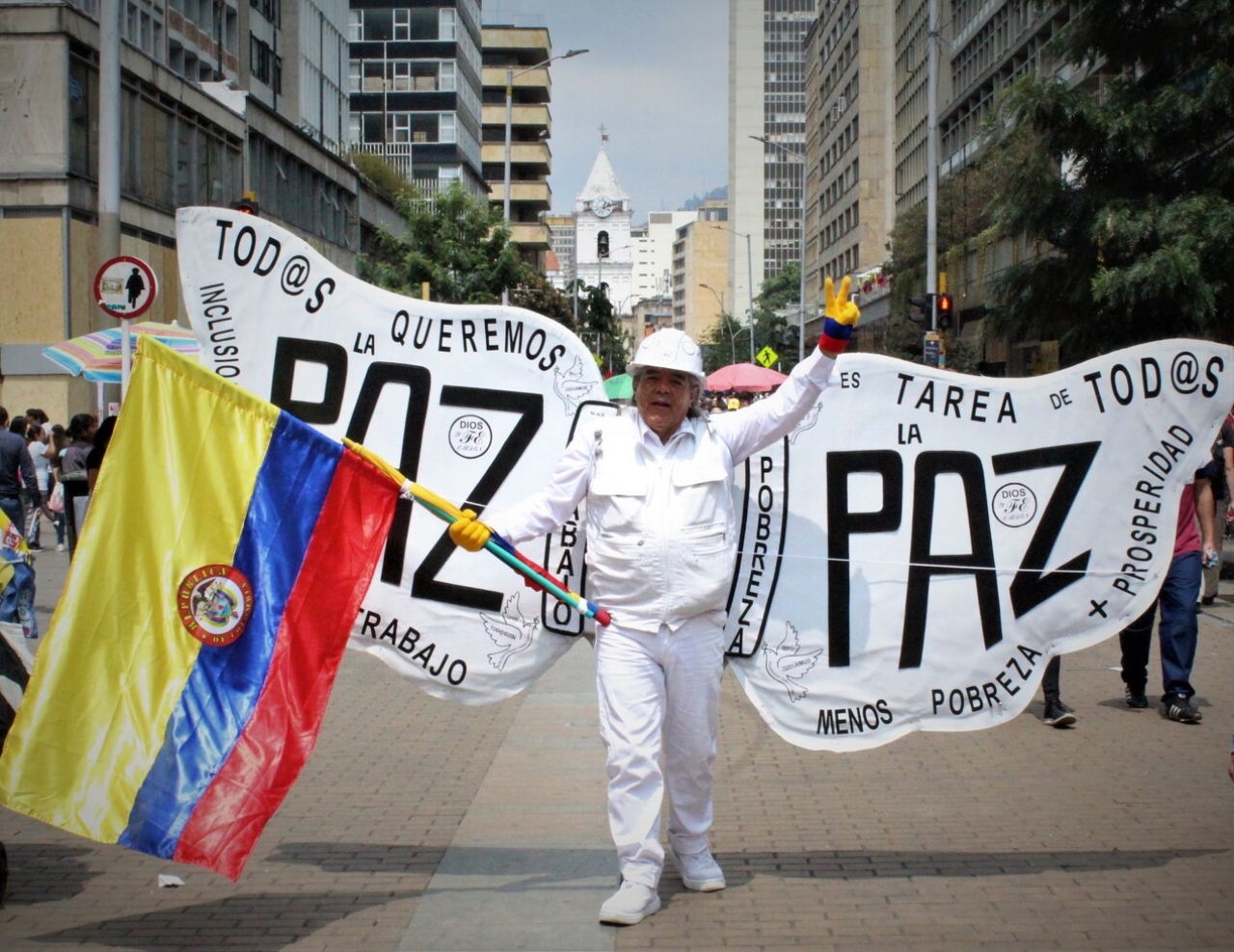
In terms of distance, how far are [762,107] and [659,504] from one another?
201m

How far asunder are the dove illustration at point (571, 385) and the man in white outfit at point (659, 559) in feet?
2.25

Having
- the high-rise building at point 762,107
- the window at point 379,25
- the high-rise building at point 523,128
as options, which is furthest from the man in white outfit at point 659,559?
the high-rise building at point 762,107

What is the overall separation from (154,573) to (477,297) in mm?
26907

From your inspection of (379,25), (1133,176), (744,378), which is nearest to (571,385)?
(1133,176)

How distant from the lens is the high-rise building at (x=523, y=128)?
92312 millimetres

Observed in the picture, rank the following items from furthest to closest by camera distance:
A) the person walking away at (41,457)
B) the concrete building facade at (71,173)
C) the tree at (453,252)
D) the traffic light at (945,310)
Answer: the tree at (453,252) < the traffic light at (945,310) < the concrete building facade at (71,173) < the person walking away at (41,457)

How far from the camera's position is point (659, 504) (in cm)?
535

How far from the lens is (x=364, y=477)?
5.57 meters

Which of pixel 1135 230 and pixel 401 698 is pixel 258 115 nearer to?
pixel 1135 230

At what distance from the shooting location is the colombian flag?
5.05 metres

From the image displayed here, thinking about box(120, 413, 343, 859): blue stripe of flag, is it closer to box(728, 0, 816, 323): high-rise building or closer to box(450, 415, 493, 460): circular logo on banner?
box(450, 415, 493, 460): circular logo on banner

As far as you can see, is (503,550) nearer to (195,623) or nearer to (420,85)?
(195,623)

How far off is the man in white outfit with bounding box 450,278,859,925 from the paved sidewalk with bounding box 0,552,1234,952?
380mm

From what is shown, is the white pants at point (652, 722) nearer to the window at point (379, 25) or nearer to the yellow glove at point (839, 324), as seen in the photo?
the yellow glove at point (839, 324)
